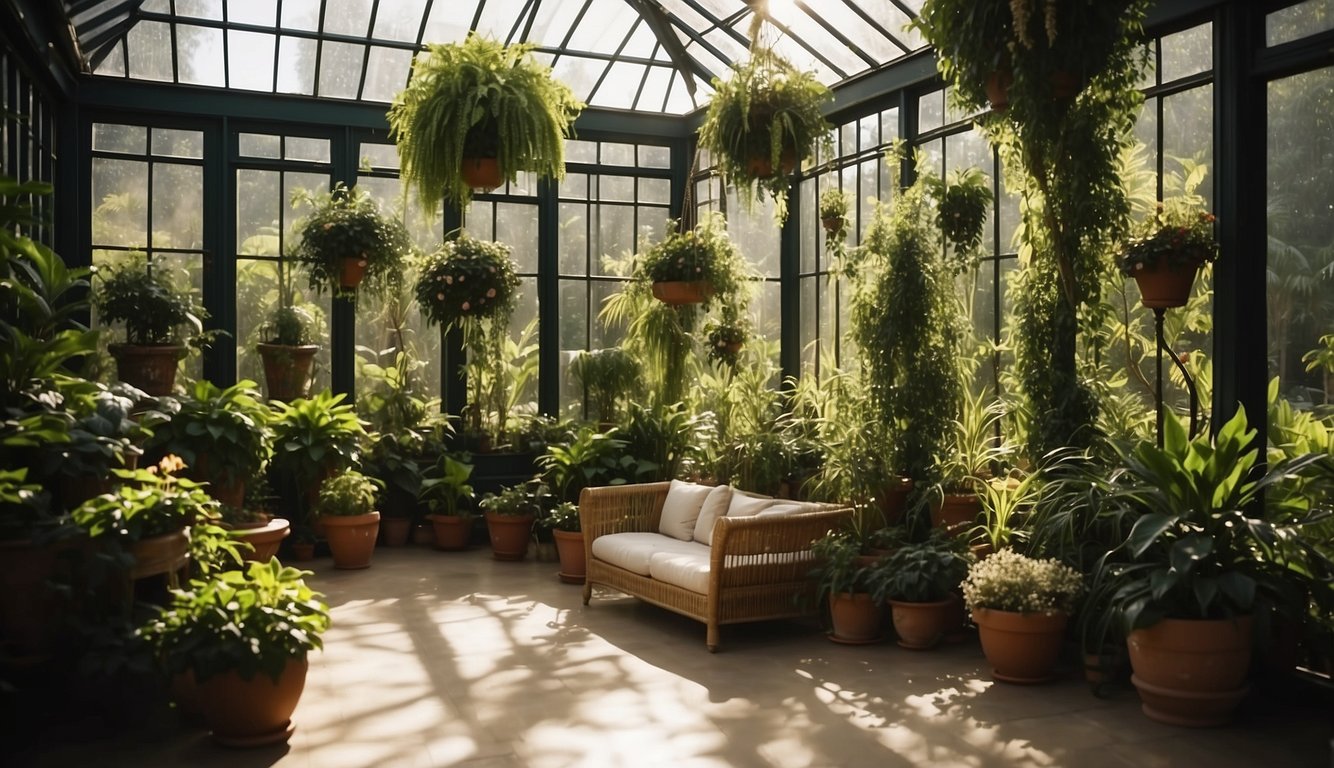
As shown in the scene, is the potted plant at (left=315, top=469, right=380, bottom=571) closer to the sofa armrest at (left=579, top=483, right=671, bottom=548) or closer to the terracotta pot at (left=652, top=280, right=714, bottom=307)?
the sofa armrest at (left=579, top=483, right=671, bottom=548)

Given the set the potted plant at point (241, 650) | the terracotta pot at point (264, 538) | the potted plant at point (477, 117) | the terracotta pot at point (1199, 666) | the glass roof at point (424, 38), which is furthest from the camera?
the glass roof at point (424, 38)

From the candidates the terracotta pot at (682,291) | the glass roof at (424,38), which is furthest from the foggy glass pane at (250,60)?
the terracotta pot at (682,291)

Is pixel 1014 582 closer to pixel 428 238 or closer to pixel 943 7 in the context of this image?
pixel 943 7

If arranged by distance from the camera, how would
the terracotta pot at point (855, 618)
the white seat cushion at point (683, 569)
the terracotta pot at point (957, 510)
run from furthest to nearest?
1. the terracotta pot at point (957, 510)
2. the white seat cushion at point (683, 569)
3. the terracotta pot at point (855, 618)

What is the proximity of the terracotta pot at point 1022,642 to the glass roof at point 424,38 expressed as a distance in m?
3.93

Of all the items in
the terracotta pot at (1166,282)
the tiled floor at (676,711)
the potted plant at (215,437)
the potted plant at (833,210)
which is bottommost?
the tiled floor at (676,711)

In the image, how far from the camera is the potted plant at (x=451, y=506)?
832cm

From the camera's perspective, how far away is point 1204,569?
430 centimetres

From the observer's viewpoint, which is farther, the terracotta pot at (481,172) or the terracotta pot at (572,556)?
the terracotta pot at (572,556)

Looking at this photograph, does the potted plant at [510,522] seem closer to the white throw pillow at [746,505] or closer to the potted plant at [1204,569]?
the white throw pillow at [746,505]

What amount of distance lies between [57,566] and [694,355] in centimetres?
507

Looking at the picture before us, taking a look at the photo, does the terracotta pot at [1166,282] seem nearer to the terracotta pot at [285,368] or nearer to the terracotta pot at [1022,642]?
the terracotta pot at [1022,642]

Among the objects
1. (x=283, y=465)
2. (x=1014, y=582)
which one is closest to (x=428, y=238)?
(x=283, y=465)

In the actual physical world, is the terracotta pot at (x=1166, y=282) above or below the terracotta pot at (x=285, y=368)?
above
